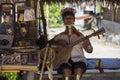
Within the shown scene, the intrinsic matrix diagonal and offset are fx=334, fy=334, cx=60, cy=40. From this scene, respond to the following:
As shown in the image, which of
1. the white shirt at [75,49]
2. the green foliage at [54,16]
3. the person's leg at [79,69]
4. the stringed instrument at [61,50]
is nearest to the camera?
the person's leg at [79,69]

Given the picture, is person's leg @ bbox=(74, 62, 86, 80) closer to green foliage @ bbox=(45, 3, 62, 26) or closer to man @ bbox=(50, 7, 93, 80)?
man @ bbox=(50, 7, 93, 80)

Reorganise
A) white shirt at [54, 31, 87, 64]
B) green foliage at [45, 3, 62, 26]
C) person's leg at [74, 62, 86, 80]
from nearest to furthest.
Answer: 1. person's leg at [74, 62, 86, 80]
2. white shirt at [54, 31, 87, 64]
3. green foliage at [45, 3, 62, 26]

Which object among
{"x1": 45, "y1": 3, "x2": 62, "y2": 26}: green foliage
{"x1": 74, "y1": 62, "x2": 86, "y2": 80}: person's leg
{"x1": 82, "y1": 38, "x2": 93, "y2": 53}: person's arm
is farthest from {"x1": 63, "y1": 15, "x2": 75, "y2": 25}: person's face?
{"x1": 45, "y1": 3, "x2": 62, "y2": 26}: green foliage

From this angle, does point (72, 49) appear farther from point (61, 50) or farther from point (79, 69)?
point (79, 69)

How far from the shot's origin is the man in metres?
4.44

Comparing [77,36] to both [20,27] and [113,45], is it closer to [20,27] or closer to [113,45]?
[20,27]

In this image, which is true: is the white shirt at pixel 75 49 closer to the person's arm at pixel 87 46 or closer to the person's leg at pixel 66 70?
the person's arm at pixel 87 46

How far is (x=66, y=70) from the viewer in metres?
4.44

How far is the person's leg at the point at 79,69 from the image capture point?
172 inches

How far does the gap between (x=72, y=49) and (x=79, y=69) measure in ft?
1.27

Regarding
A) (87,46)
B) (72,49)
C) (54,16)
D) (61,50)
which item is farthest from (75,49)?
(54,16)

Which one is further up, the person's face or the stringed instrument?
the person's face

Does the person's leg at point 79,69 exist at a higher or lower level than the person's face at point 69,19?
lower

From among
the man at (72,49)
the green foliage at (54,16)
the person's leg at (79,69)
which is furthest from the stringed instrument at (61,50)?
the green foliage at (54,16)
